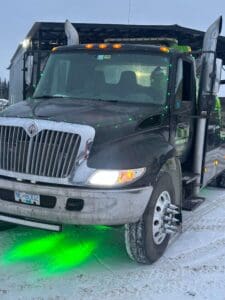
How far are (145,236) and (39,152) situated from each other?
1.31 m

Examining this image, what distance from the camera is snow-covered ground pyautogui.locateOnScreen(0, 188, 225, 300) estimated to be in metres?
4.33

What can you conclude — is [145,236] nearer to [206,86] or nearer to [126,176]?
Result: [126,176]

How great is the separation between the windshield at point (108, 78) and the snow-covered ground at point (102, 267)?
1644 millimetres

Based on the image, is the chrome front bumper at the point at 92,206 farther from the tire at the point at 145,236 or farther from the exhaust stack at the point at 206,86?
the exhaust stack at the point at 206,86

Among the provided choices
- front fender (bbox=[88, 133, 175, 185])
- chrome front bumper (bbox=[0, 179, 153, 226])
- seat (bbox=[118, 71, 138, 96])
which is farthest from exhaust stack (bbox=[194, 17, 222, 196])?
chrome front bumper (bbox=[0, 179, 153, 226])

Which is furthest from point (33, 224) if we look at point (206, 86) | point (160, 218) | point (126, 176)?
point (206, 86)

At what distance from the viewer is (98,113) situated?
16.3 ft

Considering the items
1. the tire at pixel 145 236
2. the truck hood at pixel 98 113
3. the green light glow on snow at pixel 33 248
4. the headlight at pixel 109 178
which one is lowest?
the green light glow on snow at pixel 33 248

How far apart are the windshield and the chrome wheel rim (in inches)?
44.4

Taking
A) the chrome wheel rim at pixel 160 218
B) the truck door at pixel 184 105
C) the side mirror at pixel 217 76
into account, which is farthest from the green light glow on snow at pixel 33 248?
the side mirror at pixel 217 76

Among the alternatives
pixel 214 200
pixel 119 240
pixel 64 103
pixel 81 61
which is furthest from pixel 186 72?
pixel 214 200

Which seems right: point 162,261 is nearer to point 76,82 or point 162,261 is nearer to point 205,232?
point 205,232

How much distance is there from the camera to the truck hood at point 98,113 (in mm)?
4637

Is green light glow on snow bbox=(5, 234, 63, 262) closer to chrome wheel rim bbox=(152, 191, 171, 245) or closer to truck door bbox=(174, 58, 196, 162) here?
chrome wheel rim bbox=(152, 191, 171, 245)
